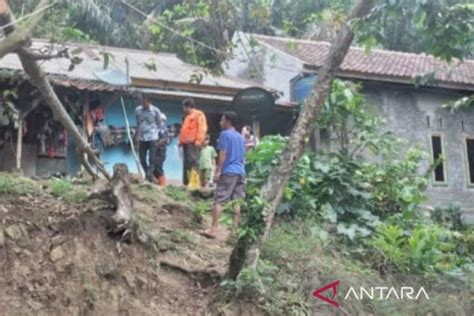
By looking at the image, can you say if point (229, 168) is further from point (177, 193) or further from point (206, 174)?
point (206, 174)

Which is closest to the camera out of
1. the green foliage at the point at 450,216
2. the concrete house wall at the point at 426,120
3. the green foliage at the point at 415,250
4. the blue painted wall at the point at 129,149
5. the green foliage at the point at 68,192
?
the green foliage at the point at 68,192

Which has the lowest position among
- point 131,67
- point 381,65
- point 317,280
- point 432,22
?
point 317,280

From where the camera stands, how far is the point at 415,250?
8.82 m

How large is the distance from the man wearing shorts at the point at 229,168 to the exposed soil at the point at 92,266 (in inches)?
25.1

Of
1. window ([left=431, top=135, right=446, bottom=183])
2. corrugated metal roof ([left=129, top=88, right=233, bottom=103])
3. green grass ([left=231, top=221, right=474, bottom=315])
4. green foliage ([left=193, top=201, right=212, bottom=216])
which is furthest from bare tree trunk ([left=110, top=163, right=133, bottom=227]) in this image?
window ([left=431, top=135, right=446, bottom=183])

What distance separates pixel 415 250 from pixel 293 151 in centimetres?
256

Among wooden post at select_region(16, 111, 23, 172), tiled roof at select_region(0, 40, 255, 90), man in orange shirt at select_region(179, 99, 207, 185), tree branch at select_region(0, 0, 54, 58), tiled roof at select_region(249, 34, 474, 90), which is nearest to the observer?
tree branch at select_region(0, 0, 54, 58)

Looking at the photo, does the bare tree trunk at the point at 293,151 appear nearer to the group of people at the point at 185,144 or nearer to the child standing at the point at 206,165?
the group of people at the point at 185,144

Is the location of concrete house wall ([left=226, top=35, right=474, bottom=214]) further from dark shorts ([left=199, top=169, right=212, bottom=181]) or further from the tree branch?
the tree branch

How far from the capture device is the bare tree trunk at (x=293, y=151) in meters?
6.83

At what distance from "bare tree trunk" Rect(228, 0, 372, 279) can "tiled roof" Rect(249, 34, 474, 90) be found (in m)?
6.40

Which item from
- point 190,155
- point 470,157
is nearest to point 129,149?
point 190,155

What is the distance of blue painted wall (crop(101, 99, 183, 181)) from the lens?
13633 mm

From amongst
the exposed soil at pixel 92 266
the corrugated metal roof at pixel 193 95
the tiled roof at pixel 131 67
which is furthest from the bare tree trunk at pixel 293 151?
the corrugated metal roof at pixel 193 95
